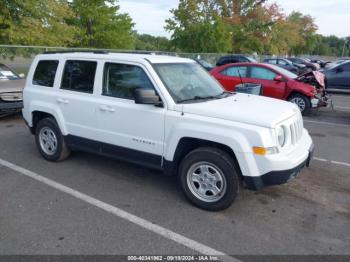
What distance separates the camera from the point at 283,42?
147 ft

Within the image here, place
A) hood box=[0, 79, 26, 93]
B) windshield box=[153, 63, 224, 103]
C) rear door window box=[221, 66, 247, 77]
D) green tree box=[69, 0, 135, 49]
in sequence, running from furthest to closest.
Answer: green tree box=[69, 0, 135, 49] < rear door window box=[221, 66, 247, 77] < hood box=[0, 79, 26, 93] < windshield box=[153, 63, 224, 103]

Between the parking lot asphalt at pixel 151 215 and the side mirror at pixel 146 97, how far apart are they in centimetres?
126

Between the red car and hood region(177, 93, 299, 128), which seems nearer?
hood region(177, 93, 299, 128)

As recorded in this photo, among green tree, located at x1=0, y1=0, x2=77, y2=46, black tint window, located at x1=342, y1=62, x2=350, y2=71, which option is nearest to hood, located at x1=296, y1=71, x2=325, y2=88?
black tint window, located at x1=342, y1=62, x2=350, y2=71

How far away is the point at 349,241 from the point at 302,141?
4.46ft

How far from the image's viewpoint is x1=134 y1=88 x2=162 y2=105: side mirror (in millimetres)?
3967

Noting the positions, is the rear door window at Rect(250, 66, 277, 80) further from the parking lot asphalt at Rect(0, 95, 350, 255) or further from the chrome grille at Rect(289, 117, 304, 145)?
the chrome grille at Rect(289, 117, 304, 145)

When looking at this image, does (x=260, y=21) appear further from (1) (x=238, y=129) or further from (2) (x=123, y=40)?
(1) (x=238, y=129)

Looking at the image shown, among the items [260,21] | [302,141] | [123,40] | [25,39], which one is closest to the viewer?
[302,141]

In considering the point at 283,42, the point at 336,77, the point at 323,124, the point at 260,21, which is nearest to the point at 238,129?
the point at 323,124

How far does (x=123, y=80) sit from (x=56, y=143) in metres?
1.76

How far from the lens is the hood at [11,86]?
8559 millimetres

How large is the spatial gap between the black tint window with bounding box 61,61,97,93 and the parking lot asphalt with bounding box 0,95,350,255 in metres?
1.29

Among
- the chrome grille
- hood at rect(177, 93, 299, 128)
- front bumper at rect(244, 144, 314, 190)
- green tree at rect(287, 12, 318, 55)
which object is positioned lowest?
front bumper at rect(244, 144, 314, 190)
